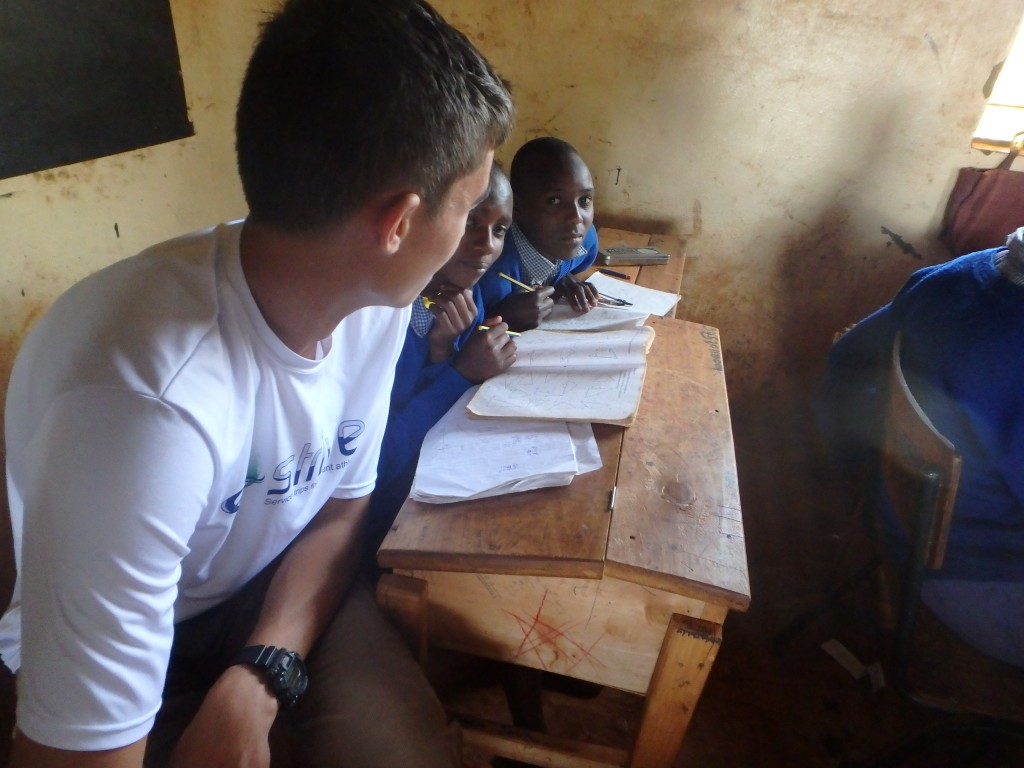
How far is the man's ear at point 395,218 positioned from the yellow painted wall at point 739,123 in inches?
47.4

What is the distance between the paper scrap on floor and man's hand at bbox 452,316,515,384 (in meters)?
0.45

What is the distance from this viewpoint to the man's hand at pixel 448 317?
125cm

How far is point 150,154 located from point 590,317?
1.26 m

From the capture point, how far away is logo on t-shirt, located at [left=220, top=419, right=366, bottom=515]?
79 cm

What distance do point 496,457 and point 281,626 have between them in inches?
15.2

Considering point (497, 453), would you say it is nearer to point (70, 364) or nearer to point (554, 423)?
point (554, 423)

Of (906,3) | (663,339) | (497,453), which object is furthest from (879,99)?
(497,453)

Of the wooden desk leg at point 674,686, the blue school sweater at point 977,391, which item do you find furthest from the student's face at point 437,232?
the blue school sweater at point 977,391

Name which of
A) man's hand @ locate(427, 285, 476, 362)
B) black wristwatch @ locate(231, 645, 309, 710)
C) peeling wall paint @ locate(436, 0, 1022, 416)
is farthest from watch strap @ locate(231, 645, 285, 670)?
peeling wall paint @ locate(436, 0, 1022, 416)

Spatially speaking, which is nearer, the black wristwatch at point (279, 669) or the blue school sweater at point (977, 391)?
the black wristwatch at point (279, 669)

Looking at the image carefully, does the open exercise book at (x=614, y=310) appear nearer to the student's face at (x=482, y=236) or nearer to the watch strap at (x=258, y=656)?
the student's face at (x=482, y=236)

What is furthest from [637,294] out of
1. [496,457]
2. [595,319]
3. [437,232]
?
[437,232]

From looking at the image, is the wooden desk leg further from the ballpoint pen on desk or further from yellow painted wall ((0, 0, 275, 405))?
yellow painted wall ((0, 0, 275, 405))

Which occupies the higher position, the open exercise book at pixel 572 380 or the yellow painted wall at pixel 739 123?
the yellow painted wall at pixel 739 123
